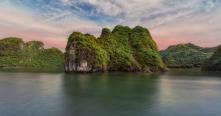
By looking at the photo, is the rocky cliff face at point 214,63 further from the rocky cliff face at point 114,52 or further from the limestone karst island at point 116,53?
the rocky cliff face at point 114,52

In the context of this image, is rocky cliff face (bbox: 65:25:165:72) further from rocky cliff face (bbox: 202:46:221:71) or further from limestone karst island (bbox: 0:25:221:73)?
rocky cliff face (bbox: 202:46:221:71)

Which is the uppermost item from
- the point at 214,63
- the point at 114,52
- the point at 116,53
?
the point at 114,52

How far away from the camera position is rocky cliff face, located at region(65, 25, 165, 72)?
429 feet

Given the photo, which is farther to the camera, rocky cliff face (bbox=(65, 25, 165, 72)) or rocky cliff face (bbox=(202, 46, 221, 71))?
rocky cliff face (bbox=(202, 46, 221, 71))

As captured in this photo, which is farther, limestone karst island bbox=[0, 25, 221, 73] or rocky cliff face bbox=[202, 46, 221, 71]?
rocky cliff face bbox=[202, 46, 221, 71]

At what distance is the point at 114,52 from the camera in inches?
6147

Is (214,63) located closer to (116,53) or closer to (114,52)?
Answer: (116,53)

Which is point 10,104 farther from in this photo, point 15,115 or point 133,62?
point 133,62

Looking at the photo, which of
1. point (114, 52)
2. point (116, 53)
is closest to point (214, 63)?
point (116, 53)

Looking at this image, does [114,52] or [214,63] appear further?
[214,63]

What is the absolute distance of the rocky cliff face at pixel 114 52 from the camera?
5148 inches

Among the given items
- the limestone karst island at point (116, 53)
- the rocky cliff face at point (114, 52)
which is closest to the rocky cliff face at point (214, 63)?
the limestone karst island at point (116, 53)

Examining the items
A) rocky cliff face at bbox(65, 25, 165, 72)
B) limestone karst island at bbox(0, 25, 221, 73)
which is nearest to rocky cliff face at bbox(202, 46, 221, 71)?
limestone karst island at bbox(0, 25, 221, 73)

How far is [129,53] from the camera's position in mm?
163500
